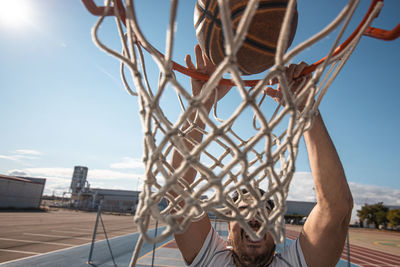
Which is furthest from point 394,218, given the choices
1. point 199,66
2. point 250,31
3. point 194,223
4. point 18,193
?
point 18,193

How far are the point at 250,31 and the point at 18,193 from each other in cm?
3351

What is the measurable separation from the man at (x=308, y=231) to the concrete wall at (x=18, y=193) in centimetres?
3097

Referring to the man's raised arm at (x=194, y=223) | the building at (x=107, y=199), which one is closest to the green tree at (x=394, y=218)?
the building at (x=107, y=199)

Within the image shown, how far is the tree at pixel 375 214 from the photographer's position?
36.4 metres

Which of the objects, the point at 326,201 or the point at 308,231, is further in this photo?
the point at 308,231

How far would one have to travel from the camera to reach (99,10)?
123 centimetres

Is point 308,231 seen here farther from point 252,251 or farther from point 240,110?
point 240,110

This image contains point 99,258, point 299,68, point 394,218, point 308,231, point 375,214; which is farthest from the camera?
point 375,214

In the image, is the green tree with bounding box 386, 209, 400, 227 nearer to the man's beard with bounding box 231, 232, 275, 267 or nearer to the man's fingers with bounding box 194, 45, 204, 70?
the man's beard with bounding box 231, 232, 275, 267

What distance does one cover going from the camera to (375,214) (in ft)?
124

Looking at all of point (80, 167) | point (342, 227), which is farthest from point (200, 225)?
point (80, 167)

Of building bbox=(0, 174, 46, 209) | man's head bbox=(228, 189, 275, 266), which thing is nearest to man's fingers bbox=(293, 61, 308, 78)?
man's head bbox=(228, 189, 275, 266)

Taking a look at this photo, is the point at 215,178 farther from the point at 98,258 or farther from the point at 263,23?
the point at 98,258

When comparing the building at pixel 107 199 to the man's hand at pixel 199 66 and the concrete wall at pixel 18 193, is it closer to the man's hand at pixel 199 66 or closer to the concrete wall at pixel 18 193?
the concrete wall at pixel 18 193
